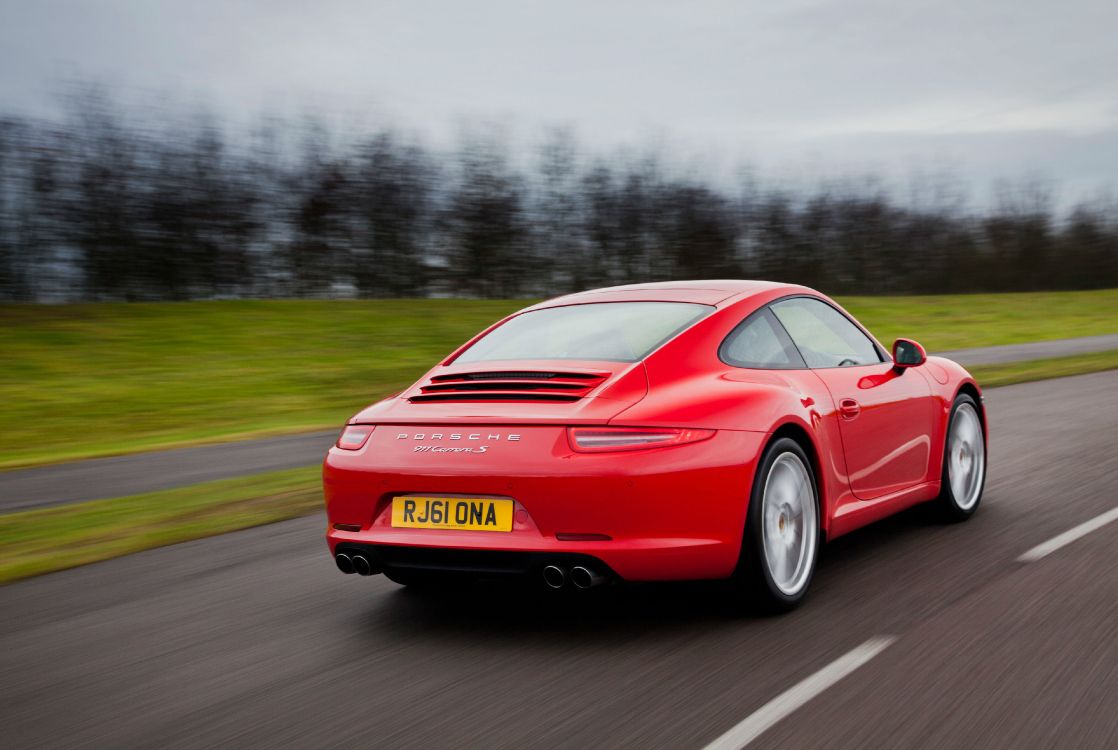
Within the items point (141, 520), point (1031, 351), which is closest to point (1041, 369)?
point (1031, 351)

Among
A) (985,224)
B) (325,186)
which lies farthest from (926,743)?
(985,224)

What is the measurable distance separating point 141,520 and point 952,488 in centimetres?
514

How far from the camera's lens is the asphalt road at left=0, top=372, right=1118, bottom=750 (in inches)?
135

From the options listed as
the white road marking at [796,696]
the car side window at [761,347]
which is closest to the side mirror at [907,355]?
the car side window at [761,347]

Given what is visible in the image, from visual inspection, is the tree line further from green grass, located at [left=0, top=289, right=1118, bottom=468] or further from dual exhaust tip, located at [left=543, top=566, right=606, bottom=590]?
dual exhaust tip, located at [left=543, top=566, right=606, bottom=590]

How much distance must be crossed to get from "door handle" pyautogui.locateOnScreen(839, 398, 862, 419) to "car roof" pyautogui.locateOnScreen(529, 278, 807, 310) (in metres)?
0.60

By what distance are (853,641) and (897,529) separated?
2353 millimetres

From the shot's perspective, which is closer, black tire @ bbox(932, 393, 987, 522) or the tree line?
black tire @ bbox(932, 393, 987, 522)

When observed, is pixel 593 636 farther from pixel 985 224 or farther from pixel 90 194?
pixel 985 224

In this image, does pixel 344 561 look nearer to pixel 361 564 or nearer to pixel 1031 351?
pixel 361 564

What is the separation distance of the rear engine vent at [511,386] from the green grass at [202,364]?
8.57 meters

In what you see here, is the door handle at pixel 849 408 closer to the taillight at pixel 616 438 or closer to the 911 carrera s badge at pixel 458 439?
A: the taillight at pixel 616 438

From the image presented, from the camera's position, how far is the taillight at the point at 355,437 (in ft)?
15.7

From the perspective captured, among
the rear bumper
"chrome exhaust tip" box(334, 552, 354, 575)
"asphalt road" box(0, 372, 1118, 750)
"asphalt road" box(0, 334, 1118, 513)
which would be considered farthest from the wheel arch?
"asphalt road" box(0, 334, 1118, 513)
